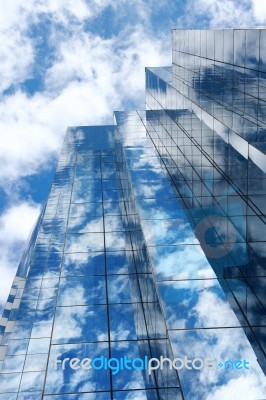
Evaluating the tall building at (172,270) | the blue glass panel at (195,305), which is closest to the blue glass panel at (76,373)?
the tall building at (172,270)

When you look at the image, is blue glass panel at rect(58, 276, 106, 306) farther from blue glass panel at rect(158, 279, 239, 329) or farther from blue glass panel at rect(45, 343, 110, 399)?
blue glass panel at rect(158, 279, 239, 329)

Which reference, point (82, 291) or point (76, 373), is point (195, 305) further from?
point (82, 291)

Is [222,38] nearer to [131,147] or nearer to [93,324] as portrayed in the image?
[131,147]

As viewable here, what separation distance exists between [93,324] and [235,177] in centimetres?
1140

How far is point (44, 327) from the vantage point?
1136 inches

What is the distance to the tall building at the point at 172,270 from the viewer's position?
19.0 metres

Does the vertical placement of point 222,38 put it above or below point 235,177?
above

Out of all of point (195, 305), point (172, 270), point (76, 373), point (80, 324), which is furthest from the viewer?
point (80, 324)

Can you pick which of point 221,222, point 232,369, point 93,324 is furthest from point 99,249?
point 232,369

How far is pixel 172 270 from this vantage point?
2309 cm

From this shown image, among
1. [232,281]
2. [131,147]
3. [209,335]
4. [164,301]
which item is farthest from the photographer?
[131,147]

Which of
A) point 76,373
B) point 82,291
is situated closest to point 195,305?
point 76,373

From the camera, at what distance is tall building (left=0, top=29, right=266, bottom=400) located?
19047mm

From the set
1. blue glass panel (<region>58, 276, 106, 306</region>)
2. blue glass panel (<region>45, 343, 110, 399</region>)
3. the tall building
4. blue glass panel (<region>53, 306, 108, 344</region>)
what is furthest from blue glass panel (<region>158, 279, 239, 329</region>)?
blue glass panel (<region>58, 276, 106, 306</region>)
